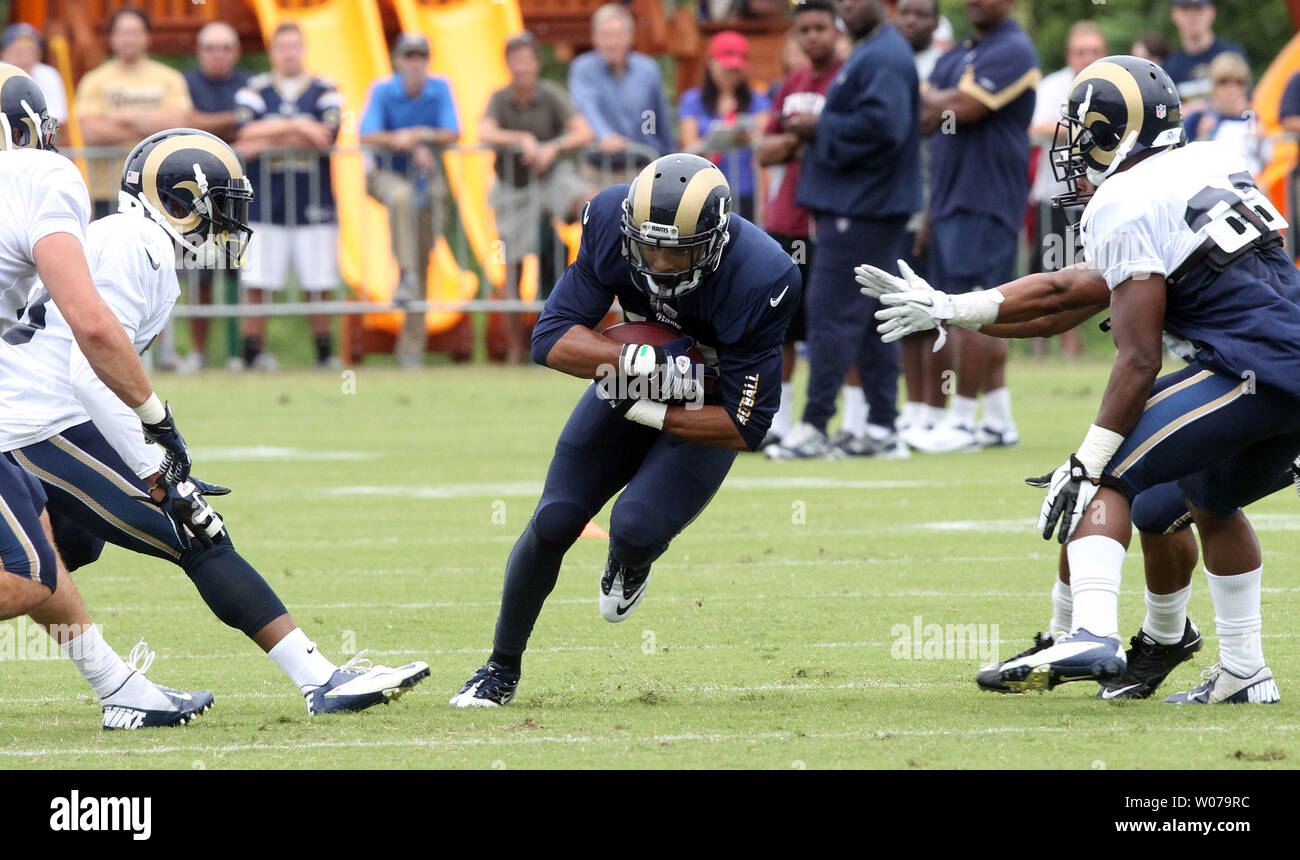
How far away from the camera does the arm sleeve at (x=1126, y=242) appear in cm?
544

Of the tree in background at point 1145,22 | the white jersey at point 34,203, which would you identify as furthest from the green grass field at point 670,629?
the tree in background at point 1145,22

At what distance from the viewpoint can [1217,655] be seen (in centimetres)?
655

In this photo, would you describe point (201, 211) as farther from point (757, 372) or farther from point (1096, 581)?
point (1096, 581)

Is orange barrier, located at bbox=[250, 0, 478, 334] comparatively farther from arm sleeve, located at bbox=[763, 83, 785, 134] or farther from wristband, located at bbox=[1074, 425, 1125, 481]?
wristband, located at bbox=[1074, 425, 1125, 481]

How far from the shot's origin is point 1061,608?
20.3 ft

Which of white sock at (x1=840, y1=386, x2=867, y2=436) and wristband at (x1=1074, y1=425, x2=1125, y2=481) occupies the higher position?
wristband at (x1=1074, y1=425, x2=1125, y2=481)

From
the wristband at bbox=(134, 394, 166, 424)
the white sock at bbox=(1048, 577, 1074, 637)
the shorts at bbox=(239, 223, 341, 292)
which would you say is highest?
the wristband at bbox=(134, 394, 166, 424)

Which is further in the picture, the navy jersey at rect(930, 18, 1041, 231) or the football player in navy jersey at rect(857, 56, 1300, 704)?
Answer: the navy jersey at rect(930, 18, 1041, 231)

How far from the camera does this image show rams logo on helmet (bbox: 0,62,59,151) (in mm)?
5625

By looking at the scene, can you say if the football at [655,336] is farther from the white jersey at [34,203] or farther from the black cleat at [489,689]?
the white jersey at [34,203]

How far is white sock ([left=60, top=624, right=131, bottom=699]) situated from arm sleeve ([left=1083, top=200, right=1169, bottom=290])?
9.89ft

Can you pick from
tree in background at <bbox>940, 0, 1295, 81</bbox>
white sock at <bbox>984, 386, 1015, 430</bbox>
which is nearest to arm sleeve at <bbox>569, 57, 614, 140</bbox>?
white sock at <bbox>984, 386, 1015, 430</bbox>
